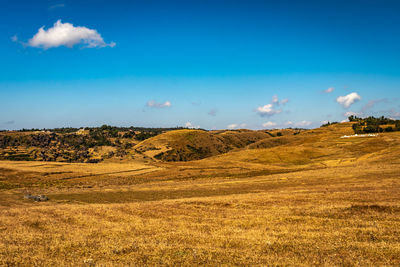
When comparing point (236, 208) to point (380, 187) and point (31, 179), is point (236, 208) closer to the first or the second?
point (380, 187)

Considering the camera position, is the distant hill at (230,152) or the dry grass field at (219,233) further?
the distant hill at (230,152)

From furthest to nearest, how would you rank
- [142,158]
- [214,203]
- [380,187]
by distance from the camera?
[142,158] → [380,187] → [214,203]

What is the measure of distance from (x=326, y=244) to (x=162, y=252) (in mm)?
10086

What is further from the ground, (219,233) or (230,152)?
(219,233)

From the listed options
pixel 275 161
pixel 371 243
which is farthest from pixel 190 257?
pixel 275 161

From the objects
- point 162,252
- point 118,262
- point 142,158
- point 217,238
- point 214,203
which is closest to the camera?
point 118,262

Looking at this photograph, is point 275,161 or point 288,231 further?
point 275,161

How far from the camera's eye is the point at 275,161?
373ft

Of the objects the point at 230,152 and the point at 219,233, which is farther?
the point at 230,152

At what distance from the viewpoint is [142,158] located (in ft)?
538

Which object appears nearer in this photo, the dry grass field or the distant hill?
the dry grass field

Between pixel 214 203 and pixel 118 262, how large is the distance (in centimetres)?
2098

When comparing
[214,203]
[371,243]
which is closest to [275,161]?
[214,203]

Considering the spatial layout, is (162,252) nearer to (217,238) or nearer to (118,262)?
(118,262)
